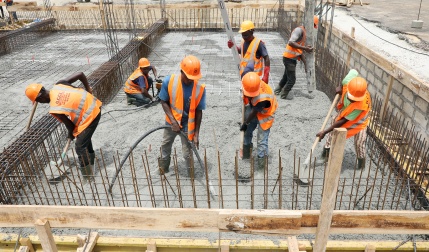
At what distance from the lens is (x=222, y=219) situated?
2420 mm

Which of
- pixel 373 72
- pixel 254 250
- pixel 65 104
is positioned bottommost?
pixel 254 250

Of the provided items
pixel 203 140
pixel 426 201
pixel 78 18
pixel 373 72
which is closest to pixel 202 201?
pixel 203 140

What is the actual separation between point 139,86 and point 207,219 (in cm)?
478

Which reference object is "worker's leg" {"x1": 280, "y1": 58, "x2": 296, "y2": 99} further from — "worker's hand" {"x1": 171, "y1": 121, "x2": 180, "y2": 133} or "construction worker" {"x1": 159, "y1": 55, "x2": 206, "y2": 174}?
"worker's hand" {"x1": 171, "y1": 121, "x2": 180, "y2": 133}

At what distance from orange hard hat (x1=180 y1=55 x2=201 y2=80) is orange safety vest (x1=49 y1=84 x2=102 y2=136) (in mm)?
1446

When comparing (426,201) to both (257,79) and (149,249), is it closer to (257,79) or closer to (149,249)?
(257,79)

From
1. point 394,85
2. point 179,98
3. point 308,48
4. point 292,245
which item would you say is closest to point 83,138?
point 179,98

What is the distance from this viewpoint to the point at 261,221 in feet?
7.85

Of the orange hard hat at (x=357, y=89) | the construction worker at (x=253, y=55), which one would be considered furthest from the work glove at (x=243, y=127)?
the construction worker at (x=253, y=55)

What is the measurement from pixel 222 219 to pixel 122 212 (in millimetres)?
779

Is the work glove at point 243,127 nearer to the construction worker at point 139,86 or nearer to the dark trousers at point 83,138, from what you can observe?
the dark trousers at point 83,138

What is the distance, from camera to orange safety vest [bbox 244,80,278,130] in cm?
420

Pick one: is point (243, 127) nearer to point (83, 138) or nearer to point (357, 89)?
point (357, 89)

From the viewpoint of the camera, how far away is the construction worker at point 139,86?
6629mm
